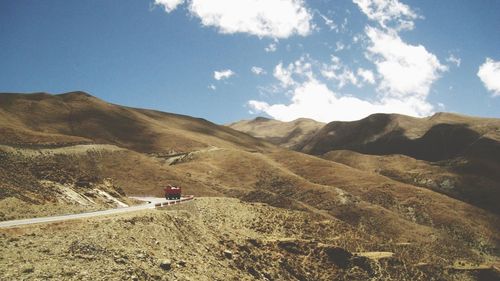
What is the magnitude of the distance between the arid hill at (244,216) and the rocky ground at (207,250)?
114mm

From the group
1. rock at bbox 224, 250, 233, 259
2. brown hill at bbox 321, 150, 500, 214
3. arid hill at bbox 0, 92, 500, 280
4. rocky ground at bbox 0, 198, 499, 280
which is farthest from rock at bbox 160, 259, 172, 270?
brown hill at bbox 321, 150, 500, 214

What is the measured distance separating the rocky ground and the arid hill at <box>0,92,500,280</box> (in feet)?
0.37

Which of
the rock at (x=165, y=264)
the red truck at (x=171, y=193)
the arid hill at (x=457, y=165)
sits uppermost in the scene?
the arid hill at (x=457, y=165)

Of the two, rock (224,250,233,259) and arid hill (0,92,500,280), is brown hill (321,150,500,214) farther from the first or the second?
rock (224,250,233,259)

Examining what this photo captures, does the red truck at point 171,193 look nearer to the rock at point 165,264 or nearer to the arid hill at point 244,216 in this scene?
the arid hill at point 244,216

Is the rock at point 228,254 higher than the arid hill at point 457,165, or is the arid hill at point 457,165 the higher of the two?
the arid hill at point 457,165

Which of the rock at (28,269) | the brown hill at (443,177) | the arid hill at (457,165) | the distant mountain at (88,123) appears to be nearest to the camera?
the rock at (28,269)

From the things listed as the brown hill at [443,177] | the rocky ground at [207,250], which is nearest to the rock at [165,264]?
the rocky ground at [207,250]

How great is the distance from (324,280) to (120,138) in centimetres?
11460

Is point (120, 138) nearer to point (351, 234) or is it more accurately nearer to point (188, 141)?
point (188, 141)

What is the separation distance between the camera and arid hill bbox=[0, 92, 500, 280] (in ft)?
77.8

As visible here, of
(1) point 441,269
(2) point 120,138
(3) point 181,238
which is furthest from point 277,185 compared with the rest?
(2) point 120,138

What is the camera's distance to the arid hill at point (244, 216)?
23.7 meters

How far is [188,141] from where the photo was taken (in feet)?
446
